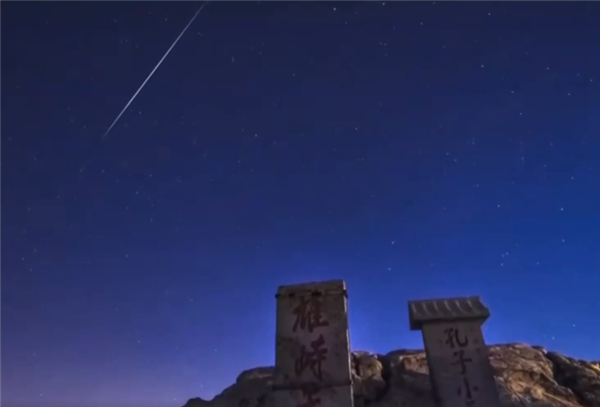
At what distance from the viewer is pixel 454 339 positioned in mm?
10141

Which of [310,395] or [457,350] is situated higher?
[457,350]

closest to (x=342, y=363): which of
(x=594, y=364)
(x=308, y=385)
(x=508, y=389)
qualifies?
(x=308, y=385)

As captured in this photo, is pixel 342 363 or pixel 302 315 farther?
pixel 302 315

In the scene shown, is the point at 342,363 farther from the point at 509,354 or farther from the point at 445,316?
the point at 509,354

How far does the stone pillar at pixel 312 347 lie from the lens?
696 cm

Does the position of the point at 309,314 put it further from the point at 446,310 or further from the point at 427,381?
the point at 427,381

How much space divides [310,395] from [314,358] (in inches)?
21.9

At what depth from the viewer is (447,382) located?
32.1 ft

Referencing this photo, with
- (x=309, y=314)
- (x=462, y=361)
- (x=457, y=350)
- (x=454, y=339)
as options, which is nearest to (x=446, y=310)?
(x=454, y=339)

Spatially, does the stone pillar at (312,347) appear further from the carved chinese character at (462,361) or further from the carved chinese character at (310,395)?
the carved chinese character at (462,361)

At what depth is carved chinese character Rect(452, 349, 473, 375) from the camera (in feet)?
32.2

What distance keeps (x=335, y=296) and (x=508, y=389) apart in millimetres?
7787

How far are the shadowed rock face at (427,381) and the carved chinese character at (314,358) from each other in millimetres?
6105

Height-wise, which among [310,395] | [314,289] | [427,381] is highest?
[314,289]
